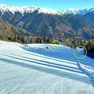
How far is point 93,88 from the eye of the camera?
14844mm

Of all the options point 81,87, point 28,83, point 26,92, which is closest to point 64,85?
point 81,87

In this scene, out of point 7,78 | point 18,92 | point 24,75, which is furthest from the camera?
point 24,75

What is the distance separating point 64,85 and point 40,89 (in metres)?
2.08

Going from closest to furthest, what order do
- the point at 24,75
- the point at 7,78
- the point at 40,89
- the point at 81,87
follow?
the point at 40,89
the point at 81,87
the point at 7,78
the point at 24,75

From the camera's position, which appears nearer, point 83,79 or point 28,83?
point 28,83

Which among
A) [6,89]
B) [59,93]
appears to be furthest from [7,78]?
[59,93]

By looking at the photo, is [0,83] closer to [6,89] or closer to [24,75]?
[6,89]

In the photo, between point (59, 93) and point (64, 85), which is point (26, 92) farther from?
point (64, 85)

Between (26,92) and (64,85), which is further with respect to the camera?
(64,85)

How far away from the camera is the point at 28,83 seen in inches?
611

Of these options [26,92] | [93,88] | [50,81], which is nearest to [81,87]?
[93,88]

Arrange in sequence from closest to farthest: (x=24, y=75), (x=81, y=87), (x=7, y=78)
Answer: (x=81, y=87) < (x=7, y=78) < (x=24, y=75)

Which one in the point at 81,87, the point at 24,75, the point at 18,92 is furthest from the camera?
the point at 24,75

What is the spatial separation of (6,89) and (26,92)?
1.07 m
